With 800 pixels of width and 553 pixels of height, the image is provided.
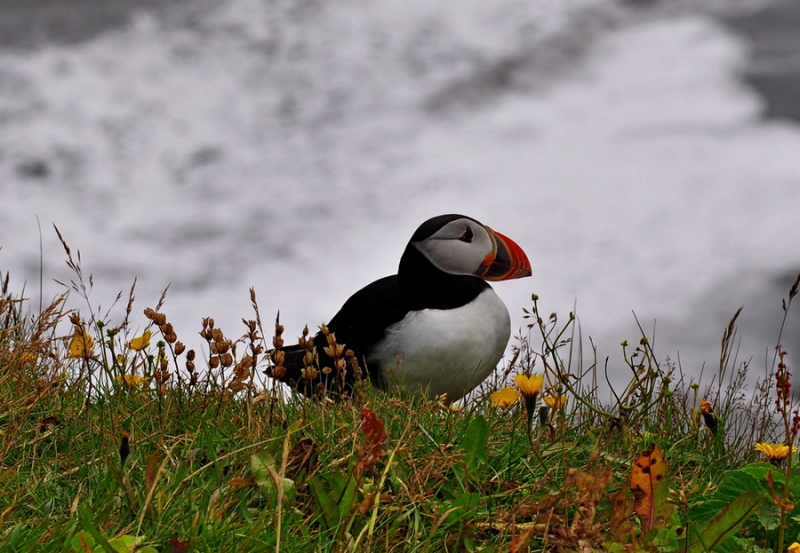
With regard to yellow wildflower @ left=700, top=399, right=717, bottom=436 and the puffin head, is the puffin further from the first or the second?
yellow wildflower @ left=700, top=399, right=717, bottom=436

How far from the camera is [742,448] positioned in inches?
171

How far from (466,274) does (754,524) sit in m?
2.32

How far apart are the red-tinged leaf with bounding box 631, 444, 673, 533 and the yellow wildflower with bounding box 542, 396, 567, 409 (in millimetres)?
862

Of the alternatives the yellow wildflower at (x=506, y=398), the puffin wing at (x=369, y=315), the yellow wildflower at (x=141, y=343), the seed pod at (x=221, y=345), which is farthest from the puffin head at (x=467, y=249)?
the seed pod at (x=221, y=345)

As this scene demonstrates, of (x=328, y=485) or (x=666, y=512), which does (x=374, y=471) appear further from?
(x=666, y=512)

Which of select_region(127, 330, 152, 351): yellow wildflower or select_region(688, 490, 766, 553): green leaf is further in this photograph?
select_region(127, 330, 152, 351): yellow wildflower

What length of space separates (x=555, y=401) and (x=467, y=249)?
5.13 ft

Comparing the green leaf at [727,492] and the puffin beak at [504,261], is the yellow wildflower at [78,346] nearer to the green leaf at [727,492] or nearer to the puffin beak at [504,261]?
the puffin beak at [504,261]

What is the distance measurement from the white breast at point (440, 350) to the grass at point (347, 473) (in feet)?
1.43

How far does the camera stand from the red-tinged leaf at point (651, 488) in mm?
2801

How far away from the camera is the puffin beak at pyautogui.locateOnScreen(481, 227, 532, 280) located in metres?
5.23

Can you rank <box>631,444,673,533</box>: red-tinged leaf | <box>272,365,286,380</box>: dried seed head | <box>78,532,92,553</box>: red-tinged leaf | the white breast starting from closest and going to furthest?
<box>78,532,92,553</box>: red-tinged leaf → <box>631,444,673,533</box>: red-tinged leaf → <box>272,365,286,380</box>: dried seed head → the white breast

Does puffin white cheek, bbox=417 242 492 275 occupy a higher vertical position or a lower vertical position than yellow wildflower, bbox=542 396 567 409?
higher

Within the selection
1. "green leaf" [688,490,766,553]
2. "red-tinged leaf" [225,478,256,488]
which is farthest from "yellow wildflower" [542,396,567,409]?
"red-tinged leaf" [225,478,256,488]
